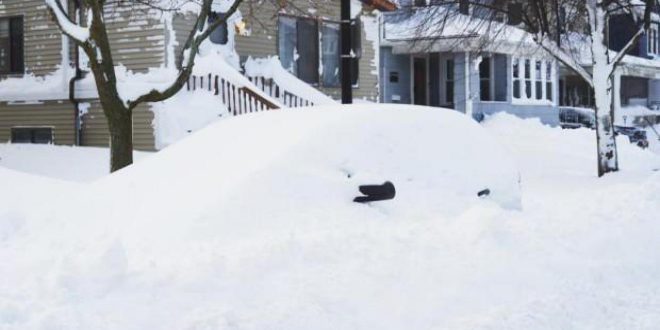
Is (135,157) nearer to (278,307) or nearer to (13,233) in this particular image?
(13,233)

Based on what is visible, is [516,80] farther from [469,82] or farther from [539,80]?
[469,82]

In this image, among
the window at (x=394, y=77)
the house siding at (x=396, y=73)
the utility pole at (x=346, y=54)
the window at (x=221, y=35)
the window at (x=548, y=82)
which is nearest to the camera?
the utility pole at (x=346, y=54)

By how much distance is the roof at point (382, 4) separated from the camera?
23.3m

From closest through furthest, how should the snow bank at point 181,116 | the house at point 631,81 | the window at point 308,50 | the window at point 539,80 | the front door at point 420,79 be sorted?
the snow bank at point 181,116 < the window at point 308,50 < the front door at point 420,79 < the window at point 539,80 < the house at point 631,81

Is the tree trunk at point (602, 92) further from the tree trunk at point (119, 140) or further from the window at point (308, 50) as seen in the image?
the tree trunk at point (119, 140)

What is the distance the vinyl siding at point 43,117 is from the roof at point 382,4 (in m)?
8.54

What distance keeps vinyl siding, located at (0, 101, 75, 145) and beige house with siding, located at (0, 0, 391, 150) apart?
23mm

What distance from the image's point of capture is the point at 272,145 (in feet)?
22.3

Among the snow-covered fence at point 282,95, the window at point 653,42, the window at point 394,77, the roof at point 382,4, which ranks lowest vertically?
the snow-covered fence at point 282,95

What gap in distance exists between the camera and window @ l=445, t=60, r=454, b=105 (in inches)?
1179

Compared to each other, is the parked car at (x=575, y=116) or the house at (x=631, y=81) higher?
the house at (x=631, y=81)

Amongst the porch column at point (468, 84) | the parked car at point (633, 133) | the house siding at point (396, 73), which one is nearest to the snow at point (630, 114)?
the parked car at point (633, 133)

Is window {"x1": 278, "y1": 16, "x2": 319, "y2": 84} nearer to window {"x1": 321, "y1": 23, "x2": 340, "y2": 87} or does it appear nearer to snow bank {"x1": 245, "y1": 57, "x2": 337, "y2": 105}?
window {"x1": 321, "y1": 23, "x2": 340, "y2": 87}

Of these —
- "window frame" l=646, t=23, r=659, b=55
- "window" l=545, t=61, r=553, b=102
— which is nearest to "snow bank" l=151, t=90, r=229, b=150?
"window" l=545, t=61, r=553, b=102
